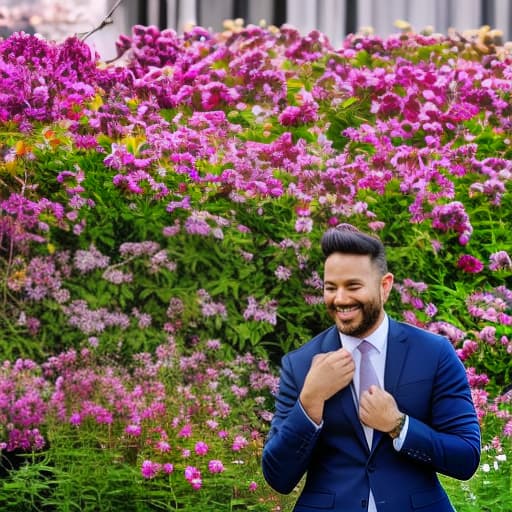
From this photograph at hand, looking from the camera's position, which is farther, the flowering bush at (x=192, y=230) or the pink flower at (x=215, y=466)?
the flowering bush at (x=192, y=230)

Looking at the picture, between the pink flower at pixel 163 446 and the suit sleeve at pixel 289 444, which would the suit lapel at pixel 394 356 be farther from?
the pink flower at pixel 163 446

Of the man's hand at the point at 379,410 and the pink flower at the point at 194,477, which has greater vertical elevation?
the man's hand at the point at 379,410

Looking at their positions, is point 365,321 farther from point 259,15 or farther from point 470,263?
point 259,15

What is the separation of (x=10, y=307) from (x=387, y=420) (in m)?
2.52

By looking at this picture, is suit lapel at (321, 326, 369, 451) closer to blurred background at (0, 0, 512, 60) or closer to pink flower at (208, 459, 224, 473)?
pink flower at (208, 459, 224, 473)

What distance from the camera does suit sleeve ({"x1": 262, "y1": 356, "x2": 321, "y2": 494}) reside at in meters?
2.37

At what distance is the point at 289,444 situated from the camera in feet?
7.82

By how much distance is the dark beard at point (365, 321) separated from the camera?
8.03 feet

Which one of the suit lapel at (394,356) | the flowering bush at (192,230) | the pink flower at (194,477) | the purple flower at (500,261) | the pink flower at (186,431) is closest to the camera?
the suit lapel at (394,356)

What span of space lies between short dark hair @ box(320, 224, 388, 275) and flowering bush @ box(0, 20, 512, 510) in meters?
1.77

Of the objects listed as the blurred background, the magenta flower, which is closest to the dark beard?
the magenta flower

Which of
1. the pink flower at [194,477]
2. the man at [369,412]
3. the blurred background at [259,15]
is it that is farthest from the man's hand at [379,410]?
the blurred background at [259,15]

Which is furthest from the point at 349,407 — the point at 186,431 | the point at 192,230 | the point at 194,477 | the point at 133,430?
the point at 192,230

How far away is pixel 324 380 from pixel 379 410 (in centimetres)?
14
